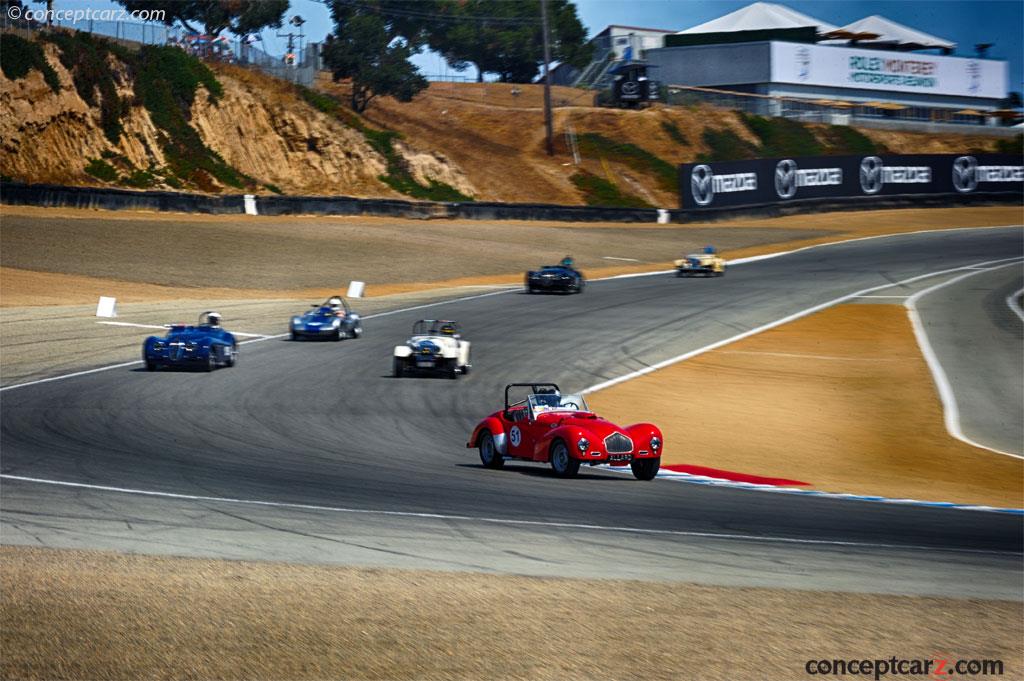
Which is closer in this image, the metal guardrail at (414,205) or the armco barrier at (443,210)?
the metal guardrail at (414,205)

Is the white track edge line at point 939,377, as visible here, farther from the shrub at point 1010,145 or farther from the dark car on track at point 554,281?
the shrub at point 1010,145

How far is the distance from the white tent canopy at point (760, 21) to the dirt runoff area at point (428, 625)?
130979mm

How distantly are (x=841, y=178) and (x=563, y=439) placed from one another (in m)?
63.7

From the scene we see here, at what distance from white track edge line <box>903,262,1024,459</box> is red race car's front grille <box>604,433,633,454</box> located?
28.9ft

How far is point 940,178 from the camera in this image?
77500 mm

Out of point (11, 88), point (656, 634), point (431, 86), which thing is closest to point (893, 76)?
point (431, 86)

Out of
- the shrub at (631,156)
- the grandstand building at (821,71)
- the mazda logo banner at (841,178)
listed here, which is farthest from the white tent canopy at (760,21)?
the mazda logo banner at (841,178)

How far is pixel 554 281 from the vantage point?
143ft

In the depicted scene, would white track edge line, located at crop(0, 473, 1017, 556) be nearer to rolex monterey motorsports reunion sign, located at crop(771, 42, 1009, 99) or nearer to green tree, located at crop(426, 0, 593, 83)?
rolex monterey motorsports reunion sign, located at crop(771, 42, 1009, 99)

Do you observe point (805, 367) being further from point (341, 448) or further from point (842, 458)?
point (341, 448)

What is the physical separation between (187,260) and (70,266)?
471 cm

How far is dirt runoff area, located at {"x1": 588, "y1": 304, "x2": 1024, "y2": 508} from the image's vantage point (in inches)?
723

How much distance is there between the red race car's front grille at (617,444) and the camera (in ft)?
51.3

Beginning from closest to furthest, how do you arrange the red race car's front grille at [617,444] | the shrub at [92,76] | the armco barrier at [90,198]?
the red race car's front grille at [617,444]
the armco barrier at [90,198]
the shrub at [92,76]
